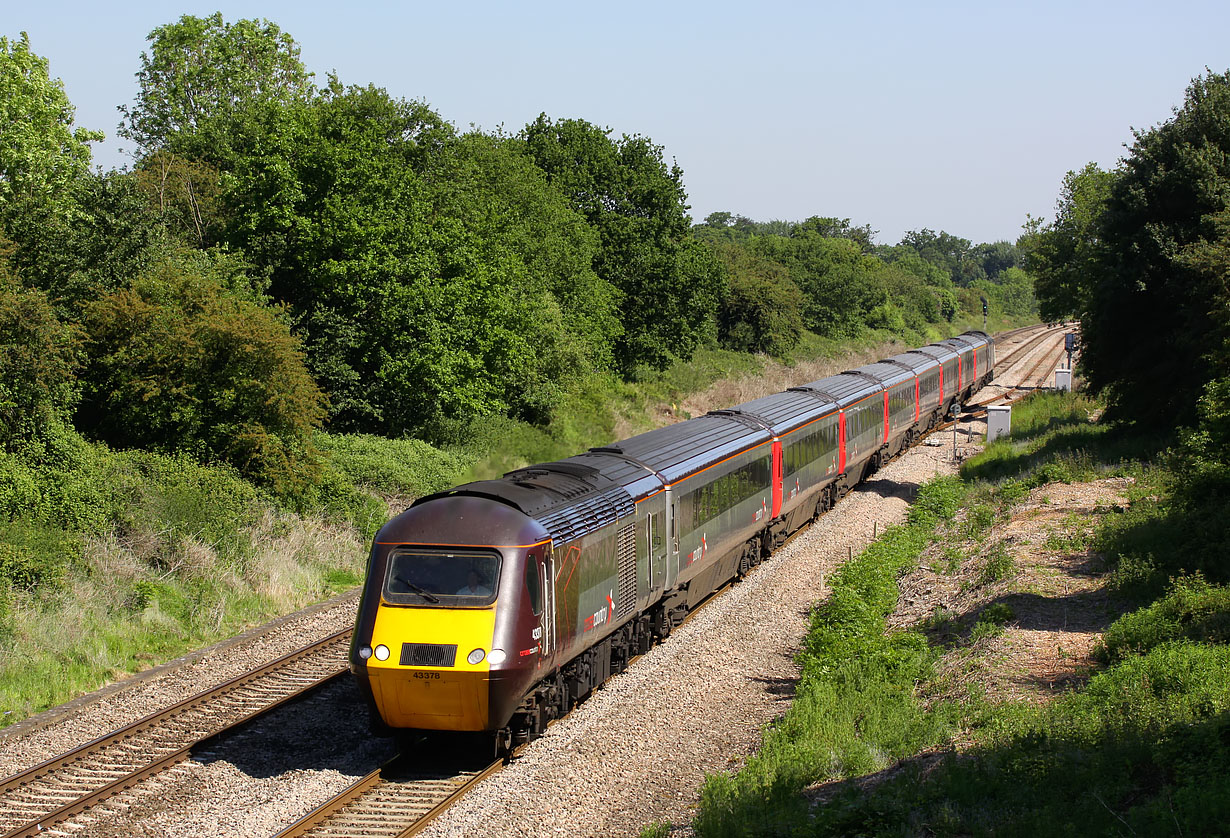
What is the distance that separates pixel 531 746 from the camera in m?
12.2

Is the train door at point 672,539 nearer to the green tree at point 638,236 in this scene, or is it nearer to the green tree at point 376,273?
the green tree at point 376,273

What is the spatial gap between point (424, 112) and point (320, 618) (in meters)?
20.9

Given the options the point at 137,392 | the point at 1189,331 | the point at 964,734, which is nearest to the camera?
the point at 964,734

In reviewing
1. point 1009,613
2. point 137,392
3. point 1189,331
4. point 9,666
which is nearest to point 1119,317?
point 1189,331

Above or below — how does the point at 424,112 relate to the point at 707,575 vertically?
above

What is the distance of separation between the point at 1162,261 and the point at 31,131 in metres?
31.0

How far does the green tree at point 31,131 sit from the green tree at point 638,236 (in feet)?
65.1

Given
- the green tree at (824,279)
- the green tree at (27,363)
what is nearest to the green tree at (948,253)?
the green tree at (824,279)

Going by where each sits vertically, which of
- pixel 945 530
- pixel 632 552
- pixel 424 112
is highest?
pixel 424 112

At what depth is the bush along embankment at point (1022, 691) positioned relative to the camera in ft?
28.7

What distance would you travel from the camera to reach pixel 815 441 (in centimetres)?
2500

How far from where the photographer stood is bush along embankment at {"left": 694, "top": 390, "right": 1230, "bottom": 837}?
873 centimetres

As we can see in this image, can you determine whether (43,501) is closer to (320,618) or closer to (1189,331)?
(320,618)

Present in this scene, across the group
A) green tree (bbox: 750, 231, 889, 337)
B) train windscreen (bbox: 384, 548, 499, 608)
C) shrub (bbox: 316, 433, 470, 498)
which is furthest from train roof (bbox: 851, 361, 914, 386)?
green tree (bbox: 750, 231, 889, 337)
